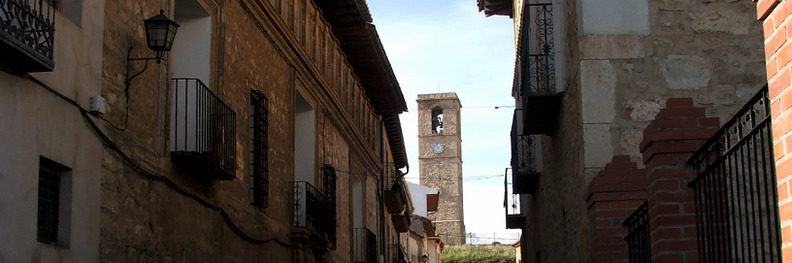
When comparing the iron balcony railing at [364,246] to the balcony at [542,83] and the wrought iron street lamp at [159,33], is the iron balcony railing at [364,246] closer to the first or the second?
the balcony at [542,83]

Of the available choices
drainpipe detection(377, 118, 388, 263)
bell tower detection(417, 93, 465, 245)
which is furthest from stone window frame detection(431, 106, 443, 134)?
drainpipe detection(377, 118, 388, 263)

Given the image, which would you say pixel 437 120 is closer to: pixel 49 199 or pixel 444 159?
pixel 444 159

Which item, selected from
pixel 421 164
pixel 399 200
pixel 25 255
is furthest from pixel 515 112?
pixel 421 164

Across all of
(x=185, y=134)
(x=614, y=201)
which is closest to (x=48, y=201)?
(x=185, y=134)

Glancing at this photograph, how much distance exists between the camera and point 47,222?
7.97 m

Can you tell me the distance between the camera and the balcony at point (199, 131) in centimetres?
1052

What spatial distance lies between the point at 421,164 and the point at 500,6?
5878 centimetres

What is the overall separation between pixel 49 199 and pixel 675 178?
458cm

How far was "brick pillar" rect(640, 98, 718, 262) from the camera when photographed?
7824 millimetres

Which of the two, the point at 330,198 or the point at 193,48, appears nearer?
the point at 193,48

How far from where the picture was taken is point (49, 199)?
802 centimetres

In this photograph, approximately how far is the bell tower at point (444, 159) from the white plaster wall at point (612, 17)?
6802 cm

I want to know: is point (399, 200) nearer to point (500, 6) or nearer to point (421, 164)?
point (500, 6)

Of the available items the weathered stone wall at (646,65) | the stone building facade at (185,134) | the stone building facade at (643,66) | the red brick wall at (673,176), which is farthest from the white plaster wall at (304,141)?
the red brick wall at (673,176)
